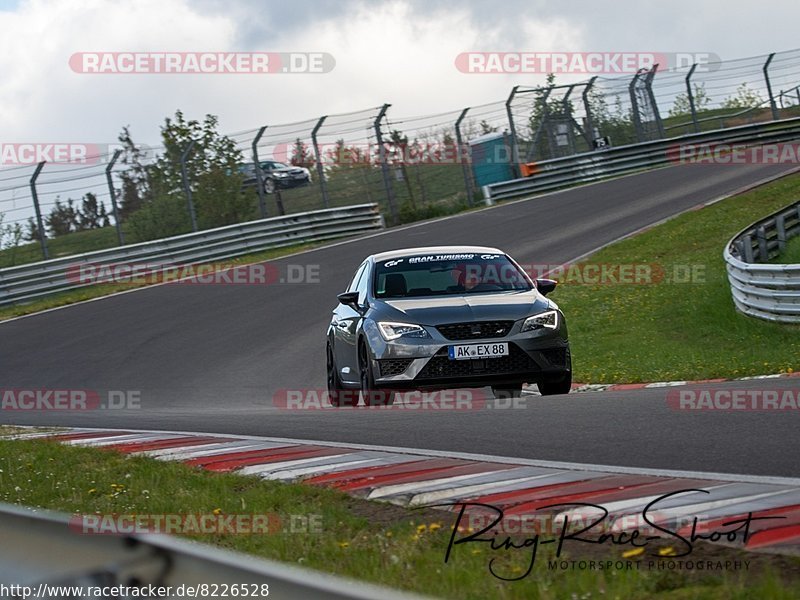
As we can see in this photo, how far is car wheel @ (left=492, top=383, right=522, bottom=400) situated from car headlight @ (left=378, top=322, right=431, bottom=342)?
3.72ft

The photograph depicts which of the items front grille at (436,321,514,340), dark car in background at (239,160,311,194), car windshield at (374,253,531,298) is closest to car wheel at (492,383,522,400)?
front grille at (436,321,514,340)

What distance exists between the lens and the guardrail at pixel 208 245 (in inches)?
1021

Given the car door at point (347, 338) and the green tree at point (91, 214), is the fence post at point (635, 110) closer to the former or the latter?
the green tree at point (91, 214)

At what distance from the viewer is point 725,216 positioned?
87.9 ft

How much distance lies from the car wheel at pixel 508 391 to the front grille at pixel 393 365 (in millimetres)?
1147

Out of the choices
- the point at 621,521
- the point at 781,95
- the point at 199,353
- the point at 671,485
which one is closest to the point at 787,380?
the point at 671,485

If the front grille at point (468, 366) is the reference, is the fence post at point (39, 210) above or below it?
above

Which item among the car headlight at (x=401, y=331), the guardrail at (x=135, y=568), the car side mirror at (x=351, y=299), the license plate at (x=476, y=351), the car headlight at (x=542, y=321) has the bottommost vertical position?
the license plate at (x=476, y=351)

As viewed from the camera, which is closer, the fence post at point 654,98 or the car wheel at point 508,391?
the car wheel at point 508,391

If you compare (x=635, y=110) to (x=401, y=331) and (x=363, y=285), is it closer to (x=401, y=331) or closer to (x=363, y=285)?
(x=363, y=285)

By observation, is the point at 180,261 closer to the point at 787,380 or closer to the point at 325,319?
the point at 325,319

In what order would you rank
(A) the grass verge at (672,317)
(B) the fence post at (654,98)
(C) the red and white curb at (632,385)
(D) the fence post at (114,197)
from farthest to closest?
(B) the fence post at (654,98), (D) the fence post at (114,197), (A) the grass verge at (672,317), (C) the red and white curb at (632,385)

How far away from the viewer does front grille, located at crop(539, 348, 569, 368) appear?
10766 mm

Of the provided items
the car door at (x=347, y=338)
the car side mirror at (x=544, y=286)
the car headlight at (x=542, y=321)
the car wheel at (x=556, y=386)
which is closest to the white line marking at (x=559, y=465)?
the car door at (x=347, y=338)
